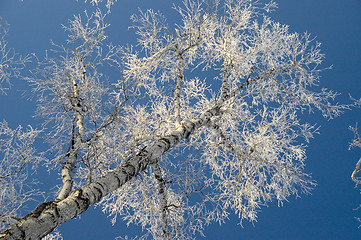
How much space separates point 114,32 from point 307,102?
1480cm

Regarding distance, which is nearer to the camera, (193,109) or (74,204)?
(74,204)

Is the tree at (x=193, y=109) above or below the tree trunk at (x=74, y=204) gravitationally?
above

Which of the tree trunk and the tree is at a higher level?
the tree

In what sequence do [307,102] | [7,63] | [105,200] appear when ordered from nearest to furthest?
[7,63]
[105,200]
[307,102]

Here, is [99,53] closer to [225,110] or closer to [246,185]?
[225,110]

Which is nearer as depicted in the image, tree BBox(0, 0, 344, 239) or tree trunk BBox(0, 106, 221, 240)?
tree trunk BBox(0, 106, 221, 240)

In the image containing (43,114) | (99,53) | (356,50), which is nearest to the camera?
(43,114)

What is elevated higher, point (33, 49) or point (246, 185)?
point (33, 49)

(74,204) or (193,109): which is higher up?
(193,109)

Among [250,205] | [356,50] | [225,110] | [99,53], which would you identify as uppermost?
[356,50]

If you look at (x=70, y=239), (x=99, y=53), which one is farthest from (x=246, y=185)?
(x=70, y=239)

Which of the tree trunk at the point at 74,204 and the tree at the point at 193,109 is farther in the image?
the tree at the point at 193,109

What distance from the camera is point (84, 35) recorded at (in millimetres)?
5793

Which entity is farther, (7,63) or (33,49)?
(33,49)
